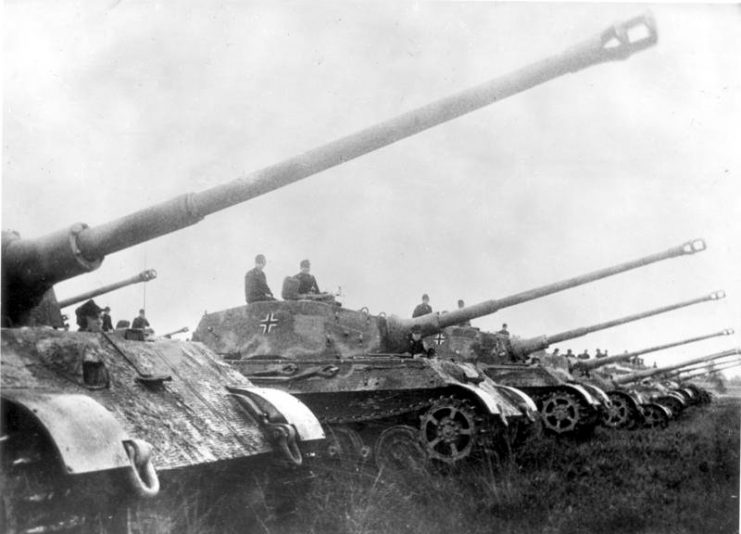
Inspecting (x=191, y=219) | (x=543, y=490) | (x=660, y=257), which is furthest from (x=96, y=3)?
(x=660, y=257)

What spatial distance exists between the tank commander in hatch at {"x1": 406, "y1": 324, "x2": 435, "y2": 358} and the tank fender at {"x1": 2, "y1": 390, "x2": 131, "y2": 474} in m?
7.88

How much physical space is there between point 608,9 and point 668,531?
14.1 ft

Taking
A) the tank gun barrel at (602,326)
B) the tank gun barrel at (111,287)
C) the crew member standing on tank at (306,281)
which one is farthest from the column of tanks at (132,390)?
the tank gun barrel at (602,326)

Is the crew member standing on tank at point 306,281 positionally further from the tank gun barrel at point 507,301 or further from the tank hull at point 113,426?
the tank hull at point 113,426

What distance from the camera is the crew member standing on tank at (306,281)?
11.6 meters

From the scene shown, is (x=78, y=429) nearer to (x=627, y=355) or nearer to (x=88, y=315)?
(x=88, y=315)

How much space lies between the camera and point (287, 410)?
20.4 feet

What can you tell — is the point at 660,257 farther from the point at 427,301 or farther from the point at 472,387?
the point at 427,301

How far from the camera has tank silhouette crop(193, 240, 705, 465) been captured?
1022 cm

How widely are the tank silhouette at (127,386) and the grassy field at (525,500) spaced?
0.61m

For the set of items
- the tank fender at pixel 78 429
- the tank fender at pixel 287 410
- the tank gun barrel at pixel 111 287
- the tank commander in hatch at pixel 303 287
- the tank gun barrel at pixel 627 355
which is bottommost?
the tank gun barrel at pixel 627 355

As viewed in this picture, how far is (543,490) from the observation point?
8.30 metres

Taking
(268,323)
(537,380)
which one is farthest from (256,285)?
(537,380)

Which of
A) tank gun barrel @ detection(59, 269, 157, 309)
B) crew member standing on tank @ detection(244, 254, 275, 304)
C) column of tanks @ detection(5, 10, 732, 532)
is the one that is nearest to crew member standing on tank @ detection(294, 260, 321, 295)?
crew member standing on tank @ detection(244, 254, 275, 304)
